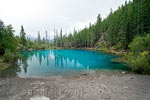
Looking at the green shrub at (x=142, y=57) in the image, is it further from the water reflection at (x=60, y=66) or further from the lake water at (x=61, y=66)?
the water reflection at (x=60, y=66)

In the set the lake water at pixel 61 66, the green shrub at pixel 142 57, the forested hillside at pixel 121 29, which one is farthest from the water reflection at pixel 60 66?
the forested hillside at pixel 121 29

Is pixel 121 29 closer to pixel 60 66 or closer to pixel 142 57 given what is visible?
pixel 142 57

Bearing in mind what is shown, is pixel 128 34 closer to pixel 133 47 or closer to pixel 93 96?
pixel 133 47

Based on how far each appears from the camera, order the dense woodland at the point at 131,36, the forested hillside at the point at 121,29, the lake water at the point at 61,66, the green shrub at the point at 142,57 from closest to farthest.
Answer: the green shrub at the point at 142,57 → the dense woodland at the point at 131,36 → the lake water at the point at 61,66 → the forested hillside at the point at 121,29

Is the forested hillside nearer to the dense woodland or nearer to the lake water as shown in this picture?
the dense woodland

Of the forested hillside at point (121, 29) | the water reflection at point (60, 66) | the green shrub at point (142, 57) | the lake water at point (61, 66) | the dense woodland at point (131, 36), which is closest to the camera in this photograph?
the green shrub at point (142, 57)

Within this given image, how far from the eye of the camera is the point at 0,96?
5.96 metres

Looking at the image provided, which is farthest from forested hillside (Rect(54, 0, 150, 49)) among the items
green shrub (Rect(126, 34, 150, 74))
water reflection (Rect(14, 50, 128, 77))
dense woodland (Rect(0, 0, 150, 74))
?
water reflection (Rect(14, 50, 128, 77))

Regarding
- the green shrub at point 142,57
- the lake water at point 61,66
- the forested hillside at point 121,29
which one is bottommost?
the lake water at point 61,66

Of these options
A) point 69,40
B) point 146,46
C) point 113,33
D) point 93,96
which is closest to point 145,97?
point 93,96

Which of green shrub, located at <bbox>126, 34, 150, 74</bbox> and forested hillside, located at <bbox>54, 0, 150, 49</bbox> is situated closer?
green shrub, located at <bbox>126, 34, 150, 74</bbox>

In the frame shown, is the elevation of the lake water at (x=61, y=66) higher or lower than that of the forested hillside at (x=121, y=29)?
lower

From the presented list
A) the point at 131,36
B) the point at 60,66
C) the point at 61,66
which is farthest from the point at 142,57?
the point at 131,36

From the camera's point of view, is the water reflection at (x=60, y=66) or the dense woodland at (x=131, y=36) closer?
the dense woodland at (x=131, y=36)
